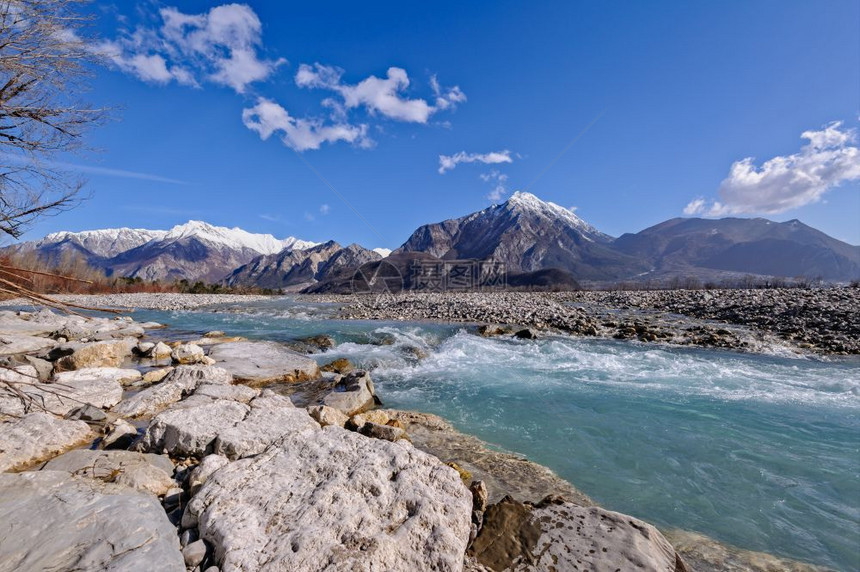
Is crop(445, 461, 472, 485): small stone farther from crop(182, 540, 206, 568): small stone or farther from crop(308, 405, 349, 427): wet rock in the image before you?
crop(182, 540, 206, 568): small stone

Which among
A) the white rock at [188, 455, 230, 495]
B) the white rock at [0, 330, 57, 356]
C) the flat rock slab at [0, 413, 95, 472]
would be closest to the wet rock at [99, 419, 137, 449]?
the flat rock slab at [0, 413, 95, 472]

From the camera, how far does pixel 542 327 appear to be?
17.7m

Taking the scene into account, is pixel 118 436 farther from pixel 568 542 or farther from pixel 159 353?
pixel 159 353

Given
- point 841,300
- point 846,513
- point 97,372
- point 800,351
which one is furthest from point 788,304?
point 97,372

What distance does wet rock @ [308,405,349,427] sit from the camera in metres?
4.55

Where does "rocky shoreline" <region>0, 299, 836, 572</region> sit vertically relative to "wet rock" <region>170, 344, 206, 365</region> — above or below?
above

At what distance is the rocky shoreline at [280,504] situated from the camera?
170cm

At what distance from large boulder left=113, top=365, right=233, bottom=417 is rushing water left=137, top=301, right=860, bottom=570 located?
3980 millimetres

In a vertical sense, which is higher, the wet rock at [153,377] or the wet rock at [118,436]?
the wet rock at [118,436]

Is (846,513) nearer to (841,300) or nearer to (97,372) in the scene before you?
(97,372)

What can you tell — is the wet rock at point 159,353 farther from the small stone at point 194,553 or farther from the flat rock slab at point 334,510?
the small stone at point 194,553

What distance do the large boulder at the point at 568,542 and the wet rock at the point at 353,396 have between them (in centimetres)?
405

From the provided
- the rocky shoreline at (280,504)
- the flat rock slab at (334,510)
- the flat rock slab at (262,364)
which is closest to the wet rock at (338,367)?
the flat rock slab at (262,364)

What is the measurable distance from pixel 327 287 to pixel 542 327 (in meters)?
131
